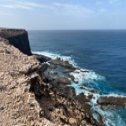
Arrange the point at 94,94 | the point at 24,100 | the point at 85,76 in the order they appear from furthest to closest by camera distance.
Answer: the point at 85,76 < the point at 94,94 < the point at 24,100

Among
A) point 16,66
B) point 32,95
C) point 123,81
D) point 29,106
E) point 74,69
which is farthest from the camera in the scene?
point 74,69

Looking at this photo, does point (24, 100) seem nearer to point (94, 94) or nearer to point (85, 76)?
point (94, 94)

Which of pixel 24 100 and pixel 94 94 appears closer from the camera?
pixel 24 100

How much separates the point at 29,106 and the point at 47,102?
328 cm

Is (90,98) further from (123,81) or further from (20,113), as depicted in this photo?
(20,113)

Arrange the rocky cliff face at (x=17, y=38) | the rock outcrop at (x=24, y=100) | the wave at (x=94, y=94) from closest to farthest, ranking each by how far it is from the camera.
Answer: the rock outcrop at (x=24, y=100) → the wave at (x=94, y=94) → the rocky cliff face at (x=17, y=38)

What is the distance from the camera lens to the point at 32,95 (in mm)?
18031

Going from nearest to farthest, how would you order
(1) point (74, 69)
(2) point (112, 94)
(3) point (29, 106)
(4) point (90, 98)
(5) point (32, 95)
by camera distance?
(3) point (29, 106), (5) point (32, 95), (4) point (90, 98), (2) point (112, 94), (1) point (74, 69)

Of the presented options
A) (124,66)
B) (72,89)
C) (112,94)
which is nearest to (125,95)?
(112,94)

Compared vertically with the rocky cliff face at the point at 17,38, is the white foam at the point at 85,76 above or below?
below

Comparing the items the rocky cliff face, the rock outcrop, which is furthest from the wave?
the rocky cliff face

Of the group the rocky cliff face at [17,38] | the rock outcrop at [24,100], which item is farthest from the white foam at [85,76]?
the rock outcrop at [24,100]

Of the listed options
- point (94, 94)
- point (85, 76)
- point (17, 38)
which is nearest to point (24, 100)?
point (94, 94)

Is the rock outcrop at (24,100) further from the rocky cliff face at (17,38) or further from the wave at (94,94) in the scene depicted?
the rocky cliff face at (17,38)
